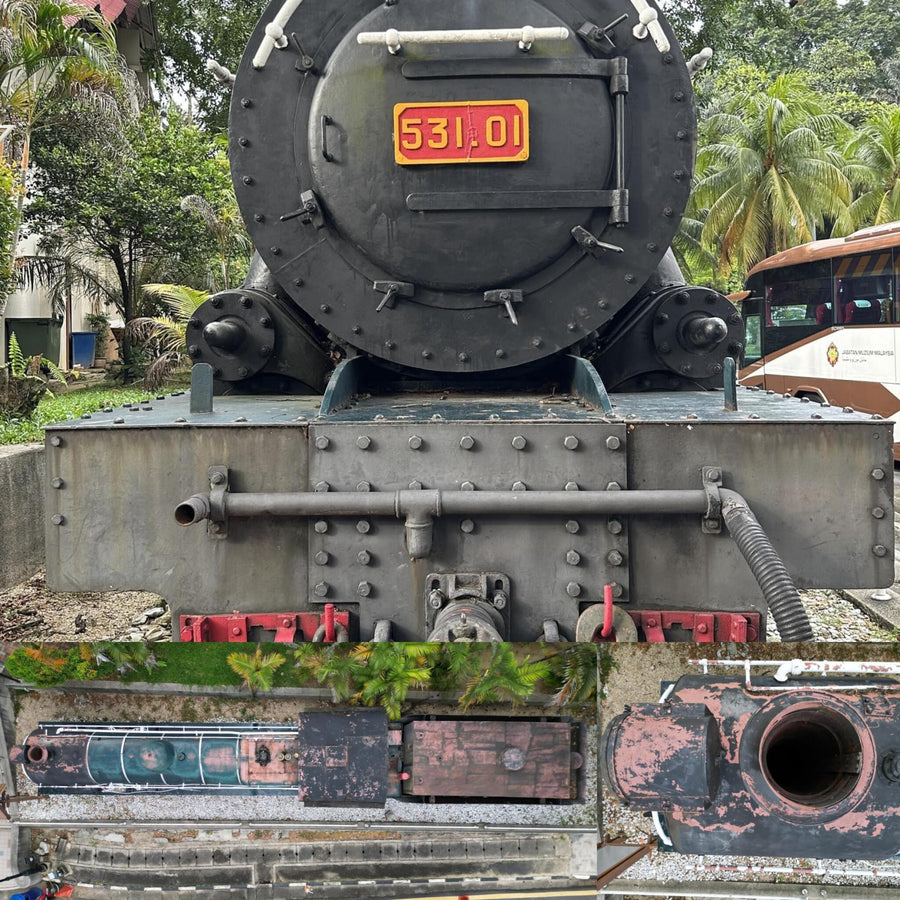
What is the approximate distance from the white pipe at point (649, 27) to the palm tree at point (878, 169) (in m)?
20.2

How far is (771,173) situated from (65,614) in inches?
769

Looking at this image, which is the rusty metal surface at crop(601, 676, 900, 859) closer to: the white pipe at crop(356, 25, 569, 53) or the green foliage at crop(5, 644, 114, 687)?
the green foliage at crop(5, 644, 114, 687)

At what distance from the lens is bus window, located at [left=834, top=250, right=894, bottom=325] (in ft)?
33.9

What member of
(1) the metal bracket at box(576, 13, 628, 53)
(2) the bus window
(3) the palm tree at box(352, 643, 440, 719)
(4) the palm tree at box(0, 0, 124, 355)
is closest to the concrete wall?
(4) the palm tree at box(0, 0, 124, 355)

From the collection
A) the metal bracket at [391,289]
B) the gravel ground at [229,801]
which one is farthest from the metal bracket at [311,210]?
the gravel ground at [229,801]

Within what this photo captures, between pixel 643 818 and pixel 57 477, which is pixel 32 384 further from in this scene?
pixel 643 818

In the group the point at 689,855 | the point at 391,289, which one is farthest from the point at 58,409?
the point at 689,855

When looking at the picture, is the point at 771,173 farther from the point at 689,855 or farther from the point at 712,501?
the point at 689,855

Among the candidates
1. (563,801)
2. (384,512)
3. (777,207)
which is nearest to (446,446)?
(384,512)

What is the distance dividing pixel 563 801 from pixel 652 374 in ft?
5.92

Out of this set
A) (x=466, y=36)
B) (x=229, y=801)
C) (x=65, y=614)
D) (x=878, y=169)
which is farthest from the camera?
(x=878, y=169)

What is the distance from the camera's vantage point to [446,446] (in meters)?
2.44

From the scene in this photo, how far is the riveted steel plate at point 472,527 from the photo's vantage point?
243cm

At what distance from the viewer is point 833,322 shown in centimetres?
1166
